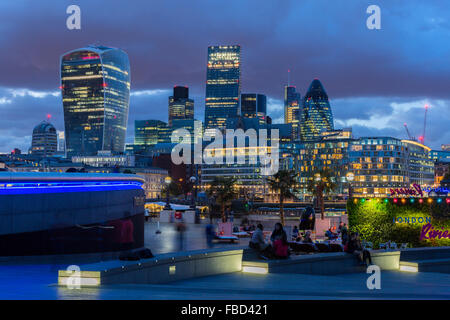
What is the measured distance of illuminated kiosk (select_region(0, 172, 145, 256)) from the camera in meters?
22.2

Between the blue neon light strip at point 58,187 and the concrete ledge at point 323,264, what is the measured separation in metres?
9.75

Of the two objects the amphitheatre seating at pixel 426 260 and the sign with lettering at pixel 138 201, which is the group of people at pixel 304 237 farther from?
the sign with lettering at pixel 138 201

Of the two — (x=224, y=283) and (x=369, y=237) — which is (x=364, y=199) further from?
(x=224, y=283)

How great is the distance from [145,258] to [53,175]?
9915mm

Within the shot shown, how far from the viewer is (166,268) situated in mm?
16016

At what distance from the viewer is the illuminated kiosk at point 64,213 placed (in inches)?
→ 876

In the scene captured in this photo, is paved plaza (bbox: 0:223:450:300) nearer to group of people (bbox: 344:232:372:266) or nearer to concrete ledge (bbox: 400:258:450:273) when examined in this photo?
group of people (bbox: 344:232:372:266)

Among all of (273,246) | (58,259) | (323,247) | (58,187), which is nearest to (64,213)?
(58,187)

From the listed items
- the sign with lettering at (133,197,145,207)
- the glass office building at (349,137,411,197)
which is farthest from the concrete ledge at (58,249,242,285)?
the glass office building at (349,137,411,197)

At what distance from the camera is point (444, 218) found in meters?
30.2

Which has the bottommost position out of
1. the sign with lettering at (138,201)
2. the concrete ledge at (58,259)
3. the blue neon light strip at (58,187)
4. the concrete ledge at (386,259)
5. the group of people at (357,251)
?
the concrete ledge at (58,259)

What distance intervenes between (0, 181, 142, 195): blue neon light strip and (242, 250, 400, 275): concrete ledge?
975cm

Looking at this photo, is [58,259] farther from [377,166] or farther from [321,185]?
[377,166]

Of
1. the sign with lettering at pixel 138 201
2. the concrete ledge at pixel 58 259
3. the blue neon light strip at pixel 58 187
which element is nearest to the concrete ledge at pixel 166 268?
the concrete ledge at pixel 58 259
